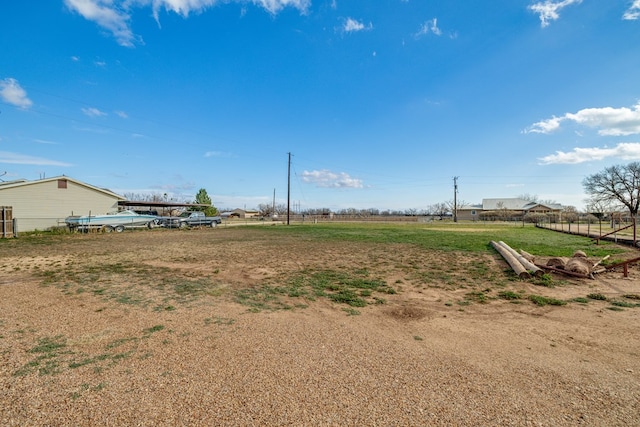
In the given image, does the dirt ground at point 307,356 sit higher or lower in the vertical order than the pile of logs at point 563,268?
lower

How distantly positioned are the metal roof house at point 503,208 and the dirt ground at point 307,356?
2760 inches

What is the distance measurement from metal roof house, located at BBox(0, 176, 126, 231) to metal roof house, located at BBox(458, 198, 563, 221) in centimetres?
6956

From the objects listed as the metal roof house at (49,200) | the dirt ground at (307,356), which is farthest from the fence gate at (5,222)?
the dirt ground at (307,356)

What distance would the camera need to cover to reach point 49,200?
22719 mm

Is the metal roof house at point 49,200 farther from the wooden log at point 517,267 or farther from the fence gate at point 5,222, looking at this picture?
the wooden log at point 517,267

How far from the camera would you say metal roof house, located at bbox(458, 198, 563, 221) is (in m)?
68.0

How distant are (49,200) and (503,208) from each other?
269 ft

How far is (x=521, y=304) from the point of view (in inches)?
230

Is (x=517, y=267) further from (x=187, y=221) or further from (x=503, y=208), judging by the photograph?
(x=503, y=208)

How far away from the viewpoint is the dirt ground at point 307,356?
254 cm

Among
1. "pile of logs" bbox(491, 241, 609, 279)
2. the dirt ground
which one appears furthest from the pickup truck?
"pile of logs" bbox(491, 241, 609, 279)

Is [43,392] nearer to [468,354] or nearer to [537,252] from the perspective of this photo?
[468,354]

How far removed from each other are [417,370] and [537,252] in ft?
39.7

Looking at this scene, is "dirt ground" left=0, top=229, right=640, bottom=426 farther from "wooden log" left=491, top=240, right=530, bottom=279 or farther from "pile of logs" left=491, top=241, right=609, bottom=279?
"wooden log" left=491, top=240, right=530, bottom=279
